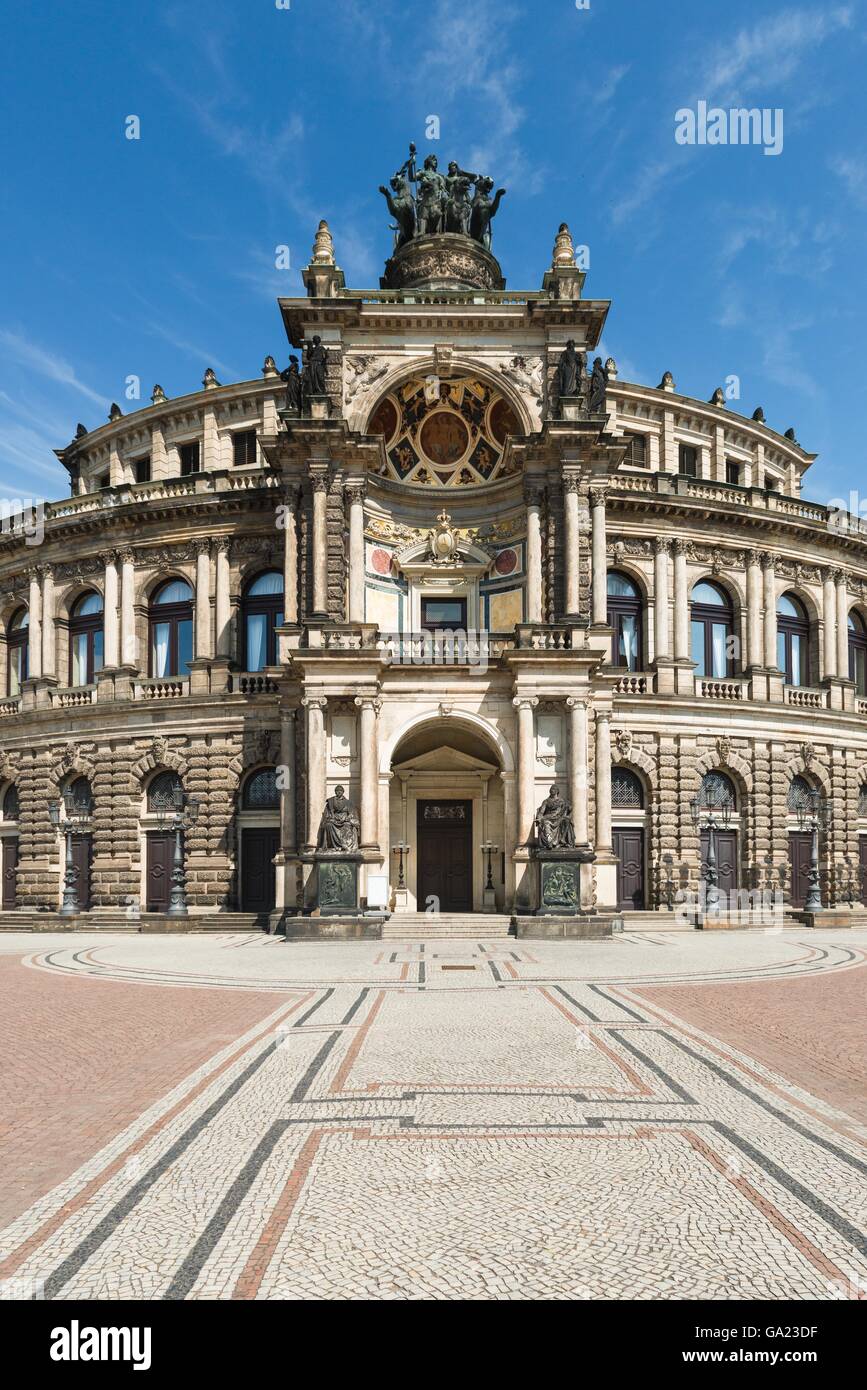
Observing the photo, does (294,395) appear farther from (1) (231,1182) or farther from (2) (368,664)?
(1) (231,1182)

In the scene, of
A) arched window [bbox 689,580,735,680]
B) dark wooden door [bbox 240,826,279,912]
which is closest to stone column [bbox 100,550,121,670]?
dark wooden door [bbox 240,826,279,912]

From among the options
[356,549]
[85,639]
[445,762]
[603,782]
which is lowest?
[603,782]

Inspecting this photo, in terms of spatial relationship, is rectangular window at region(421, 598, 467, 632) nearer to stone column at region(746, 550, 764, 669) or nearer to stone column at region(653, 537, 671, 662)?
stone column at region(653, 537, 671, 662)

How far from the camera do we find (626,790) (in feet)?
116

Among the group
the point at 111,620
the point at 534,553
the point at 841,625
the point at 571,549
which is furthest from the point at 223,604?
the point at 841,625

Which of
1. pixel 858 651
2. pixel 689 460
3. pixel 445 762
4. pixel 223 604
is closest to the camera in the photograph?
pixel 445 762

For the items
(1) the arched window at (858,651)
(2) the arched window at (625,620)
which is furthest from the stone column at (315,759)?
(1) the arched window at (858,651)

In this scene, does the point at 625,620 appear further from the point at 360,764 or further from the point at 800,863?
the point at 360,764

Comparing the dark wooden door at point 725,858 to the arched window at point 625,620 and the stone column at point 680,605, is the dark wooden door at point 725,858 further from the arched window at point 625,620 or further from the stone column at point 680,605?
the arched window at point 625,620

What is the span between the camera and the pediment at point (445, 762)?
3244 cm

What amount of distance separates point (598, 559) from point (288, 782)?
42.9 feet

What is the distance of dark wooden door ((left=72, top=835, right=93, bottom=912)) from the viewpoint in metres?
36.7

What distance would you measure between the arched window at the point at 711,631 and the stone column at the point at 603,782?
26.7 feet

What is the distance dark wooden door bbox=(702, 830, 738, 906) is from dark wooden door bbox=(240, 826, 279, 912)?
54.4ft
